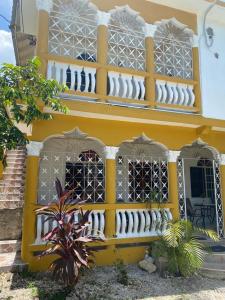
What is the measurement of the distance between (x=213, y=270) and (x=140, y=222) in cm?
192

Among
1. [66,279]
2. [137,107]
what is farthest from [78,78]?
[66,279]

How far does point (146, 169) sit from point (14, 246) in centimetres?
494

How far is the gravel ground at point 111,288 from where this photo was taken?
5133 millimetres

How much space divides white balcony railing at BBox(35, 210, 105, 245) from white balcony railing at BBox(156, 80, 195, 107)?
3272 mm

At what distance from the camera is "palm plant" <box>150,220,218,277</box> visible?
6022 millimetres

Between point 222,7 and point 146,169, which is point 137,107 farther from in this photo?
point 222,7

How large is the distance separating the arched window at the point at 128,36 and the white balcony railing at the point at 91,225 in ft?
13.7

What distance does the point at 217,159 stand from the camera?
8734 mm

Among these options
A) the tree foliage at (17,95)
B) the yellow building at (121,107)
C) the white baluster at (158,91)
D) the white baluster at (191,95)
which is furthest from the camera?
the white baluster at (191,95)

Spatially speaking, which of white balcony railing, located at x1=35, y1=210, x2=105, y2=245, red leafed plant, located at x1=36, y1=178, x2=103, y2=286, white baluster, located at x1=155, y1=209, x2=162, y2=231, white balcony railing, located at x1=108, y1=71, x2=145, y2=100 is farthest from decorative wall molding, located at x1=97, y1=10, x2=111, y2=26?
white baluster, located at x1=155, y1=209, x2=162, y2=231

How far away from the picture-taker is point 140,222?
285 inches

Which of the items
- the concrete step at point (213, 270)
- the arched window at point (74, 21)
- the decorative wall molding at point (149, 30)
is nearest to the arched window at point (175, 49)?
the decorative wall molding at point (149, 30)

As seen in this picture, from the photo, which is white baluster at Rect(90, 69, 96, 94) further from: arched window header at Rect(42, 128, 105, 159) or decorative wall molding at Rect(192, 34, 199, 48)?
decorative wall molding at Rect(192, 34, 199, 48)

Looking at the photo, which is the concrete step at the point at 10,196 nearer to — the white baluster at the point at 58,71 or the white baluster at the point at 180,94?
the white baluster at the point at 58,71
